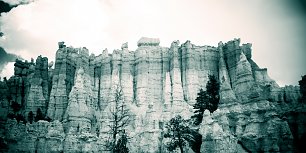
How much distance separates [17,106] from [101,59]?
1986cm

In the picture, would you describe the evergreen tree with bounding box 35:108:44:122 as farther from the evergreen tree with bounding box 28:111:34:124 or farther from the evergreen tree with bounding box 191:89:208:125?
the evergreen tree with bounding box 191:89:208:125

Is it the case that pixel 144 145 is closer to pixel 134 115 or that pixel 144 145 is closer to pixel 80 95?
pixel 134 115

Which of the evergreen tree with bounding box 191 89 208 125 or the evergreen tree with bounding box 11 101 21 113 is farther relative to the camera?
the evergreen tree with bounding box 11 101 21 113

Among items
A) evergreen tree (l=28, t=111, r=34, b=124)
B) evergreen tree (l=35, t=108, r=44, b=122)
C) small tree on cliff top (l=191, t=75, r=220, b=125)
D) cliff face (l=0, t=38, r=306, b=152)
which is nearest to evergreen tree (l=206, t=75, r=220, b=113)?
small tree on cliff top (l=191, t=75, r=220, b=125)

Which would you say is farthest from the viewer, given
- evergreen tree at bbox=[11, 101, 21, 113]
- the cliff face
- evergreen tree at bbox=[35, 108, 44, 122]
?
evergreen tree at bbox=[11, 101, 21, 113]

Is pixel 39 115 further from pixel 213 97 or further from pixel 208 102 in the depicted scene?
pixel 213 97

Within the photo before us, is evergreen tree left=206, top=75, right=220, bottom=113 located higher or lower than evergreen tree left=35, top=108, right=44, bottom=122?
higher

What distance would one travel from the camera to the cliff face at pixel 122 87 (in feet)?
151

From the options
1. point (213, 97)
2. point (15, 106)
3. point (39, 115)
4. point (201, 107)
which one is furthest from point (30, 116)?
point (213, 97)

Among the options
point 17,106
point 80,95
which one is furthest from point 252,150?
point 17,106

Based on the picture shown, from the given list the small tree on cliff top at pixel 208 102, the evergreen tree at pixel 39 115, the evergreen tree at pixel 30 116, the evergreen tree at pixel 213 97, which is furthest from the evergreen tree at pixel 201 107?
the evergreen tree at pixel 30 116

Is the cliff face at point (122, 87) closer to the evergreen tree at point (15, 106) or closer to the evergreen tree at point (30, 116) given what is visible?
the evergreen tree at point (15, 106)

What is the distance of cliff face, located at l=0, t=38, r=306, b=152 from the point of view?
1812 inches

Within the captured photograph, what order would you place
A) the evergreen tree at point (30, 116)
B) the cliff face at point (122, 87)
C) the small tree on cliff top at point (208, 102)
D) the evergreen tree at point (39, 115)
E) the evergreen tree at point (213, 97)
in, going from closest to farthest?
1. the evergreen tree at point (213, 97)
2. the small tree on cliff top at point (208, 102)
3. the cliff face at point (122, 87)
4. the evergreen tree at point (39, 115)
5. the evergreen tree at point (30, 116)
